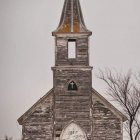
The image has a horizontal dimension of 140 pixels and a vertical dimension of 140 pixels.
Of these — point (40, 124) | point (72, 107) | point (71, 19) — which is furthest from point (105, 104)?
point (71, 19)

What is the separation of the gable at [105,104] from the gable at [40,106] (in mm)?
3338

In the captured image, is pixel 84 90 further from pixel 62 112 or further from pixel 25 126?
pixel 25 126

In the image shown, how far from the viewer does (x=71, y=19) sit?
97.7 feet

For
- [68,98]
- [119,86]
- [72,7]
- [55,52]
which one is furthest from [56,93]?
[72,7]

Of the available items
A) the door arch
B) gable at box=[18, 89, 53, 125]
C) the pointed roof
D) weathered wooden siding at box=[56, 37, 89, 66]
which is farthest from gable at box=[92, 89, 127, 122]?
the pointed roof

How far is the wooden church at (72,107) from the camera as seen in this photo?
28.0 meters

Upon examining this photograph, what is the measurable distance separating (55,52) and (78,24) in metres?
2.91

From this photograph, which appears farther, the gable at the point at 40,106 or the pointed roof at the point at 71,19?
the pointed roof at the point at 71,19

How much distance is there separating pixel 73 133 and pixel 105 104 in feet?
10.7

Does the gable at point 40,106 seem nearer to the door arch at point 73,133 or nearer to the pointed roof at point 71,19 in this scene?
the door arch at point 73,133

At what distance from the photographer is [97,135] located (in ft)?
92.0

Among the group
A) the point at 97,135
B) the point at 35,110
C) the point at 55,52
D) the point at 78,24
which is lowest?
the point at 97,135

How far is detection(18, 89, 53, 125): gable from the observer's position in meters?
28.3

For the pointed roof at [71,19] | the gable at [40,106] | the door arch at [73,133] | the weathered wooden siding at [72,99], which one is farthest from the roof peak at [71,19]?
the door arch at [73,133]
